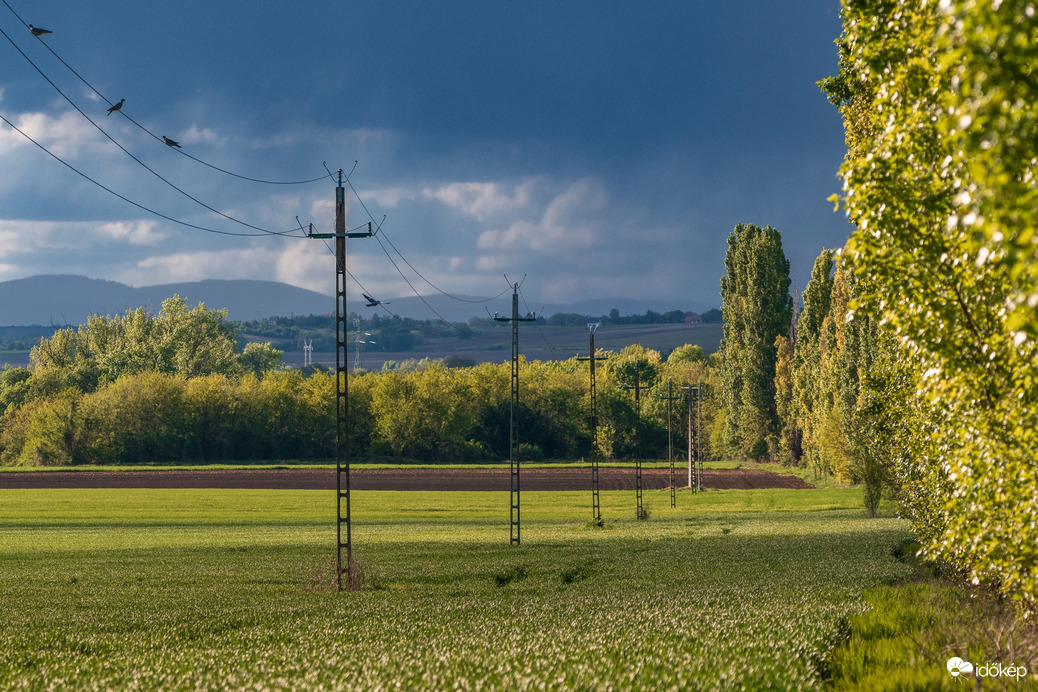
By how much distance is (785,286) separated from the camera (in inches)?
3713

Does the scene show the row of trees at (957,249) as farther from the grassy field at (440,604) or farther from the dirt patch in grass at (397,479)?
the dirt patch in grass at (397,479)

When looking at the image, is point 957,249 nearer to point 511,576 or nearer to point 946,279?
point 946,279

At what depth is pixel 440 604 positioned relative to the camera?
17.1 m

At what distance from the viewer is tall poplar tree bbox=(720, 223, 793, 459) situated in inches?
3676

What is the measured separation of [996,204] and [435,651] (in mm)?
8152

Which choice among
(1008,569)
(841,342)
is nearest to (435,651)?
(1008,569)

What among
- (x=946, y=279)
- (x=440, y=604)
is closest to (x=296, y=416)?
A: (x=440, y=604)

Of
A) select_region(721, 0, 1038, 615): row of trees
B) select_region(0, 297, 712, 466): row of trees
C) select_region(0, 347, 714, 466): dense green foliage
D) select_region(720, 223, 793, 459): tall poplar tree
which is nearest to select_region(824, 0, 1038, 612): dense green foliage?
select_region(721, 0, 1038, 615): row of trees

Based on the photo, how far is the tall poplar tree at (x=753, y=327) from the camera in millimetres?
93375

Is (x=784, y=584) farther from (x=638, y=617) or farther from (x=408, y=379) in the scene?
(x=408, y=379)

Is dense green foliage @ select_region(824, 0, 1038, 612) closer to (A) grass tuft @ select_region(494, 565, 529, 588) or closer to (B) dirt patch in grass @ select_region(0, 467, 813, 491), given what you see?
(A) grass tuft @ select_region(494, 565, 529, 588)

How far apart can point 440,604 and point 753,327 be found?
81914 millimetres

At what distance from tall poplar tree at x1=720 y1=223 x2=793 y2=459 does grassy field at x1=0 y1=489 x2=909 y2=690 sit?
160 feet

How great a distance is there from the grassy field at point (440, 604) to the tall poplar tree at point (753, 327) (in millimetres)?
48741
